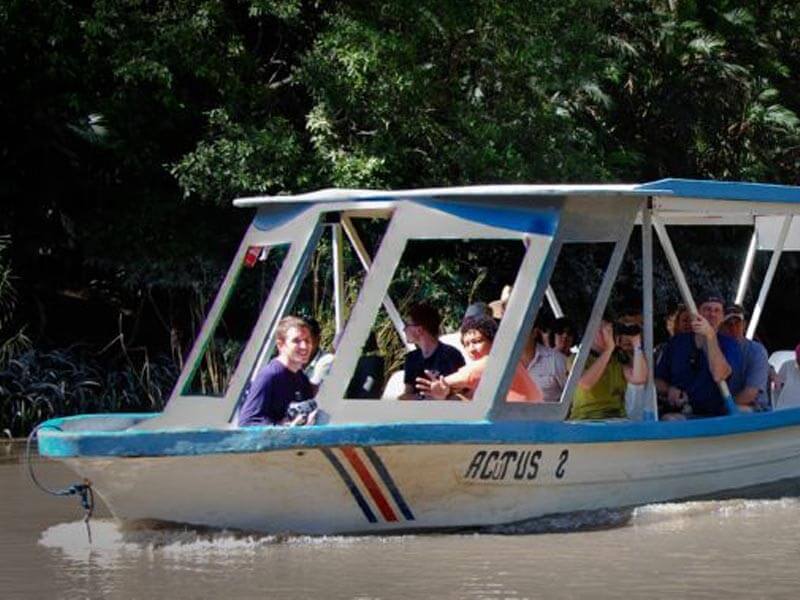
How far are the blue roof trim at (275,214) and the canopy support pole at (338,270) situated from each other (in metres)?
0.62

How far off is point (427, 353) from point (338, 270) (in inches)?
42.4

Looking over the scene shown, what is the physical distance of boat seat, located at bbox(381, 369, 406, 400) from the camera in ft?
40.3

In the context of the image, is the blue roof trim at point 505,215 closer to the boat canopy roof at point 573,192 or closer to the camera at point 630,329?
the boat canopy roof at point 573,192

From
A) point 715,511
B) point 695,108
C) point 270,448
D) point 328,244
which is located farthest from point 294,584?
point 695,108

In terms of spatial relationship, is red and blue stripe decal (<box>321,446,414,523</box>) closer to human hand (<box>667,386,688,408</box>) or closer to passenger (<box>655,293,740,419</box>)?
passenger (<box>655,293,740,419</box>)

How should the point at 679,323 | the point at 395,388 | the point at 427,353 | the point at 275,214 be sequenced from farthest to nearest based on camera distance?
the point at 679,323 → the point at 395,388 → the point at 427,353 → the point at 275,214

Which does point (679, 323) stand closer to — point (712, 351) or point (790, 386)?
point (712, 351)

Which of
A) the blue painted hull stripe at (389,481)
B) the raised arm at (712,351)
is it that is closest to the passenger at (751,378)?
the raised arm at (712,351)

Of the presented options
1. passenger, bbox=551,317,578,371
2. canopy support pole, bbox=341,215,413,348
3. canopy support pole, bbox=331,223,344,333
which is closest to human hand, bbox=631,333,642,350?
passenger, bbox=551,317,578,371

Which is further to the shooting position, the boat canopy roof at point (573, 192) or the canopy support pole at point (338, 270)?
the canopy support pole at point (338, 270)

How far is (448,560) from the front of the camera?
10.4 m

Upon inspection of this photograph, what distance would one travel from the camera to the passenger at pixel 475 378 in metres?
11.5

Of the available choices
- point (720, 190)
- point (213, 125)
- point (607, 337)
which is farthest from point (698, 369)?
point (213, 125)

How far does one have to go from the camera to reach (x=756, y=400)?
1332 cm
